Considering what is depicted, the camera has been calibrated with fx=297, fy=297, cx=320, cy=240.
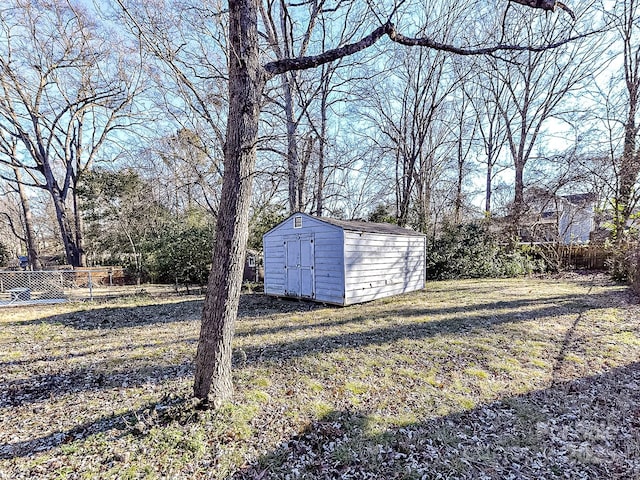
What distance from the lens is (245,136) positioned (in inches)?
99.9

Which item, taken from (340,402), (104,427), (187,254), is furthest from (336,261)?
(187,254)

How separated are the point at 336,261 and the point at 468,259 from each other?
7.72 meters

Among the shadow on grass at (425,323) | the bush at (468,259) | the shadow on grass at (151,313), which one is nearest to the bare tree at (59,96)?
the shadow on grass at (151,313)

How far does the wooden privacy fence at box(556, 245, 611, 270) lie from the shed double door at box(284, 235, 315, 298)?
1149 cm

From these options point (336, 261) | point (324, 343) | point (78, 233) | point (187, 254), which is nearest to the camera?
point (324, 343)

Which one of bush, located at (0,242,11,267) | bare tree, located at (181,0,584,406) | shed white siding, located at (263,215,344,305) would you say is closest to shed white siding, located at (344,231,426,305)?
shed white siding, located at (263,215,344,305)

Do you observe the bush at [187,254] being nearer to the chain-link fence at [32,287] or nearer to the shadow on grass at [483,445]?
the chain-link fence at [32,287]

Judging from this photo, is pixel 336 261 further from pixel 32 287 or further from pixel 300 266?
pixel 32 287

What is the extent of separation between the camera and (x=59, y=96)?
12500 mm

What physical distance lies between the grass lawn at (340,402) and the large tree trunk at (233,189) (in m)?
0.62

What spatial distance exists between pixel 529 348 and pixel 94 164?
18.5 meters

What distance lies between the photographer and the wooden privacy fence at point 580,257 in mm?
12530

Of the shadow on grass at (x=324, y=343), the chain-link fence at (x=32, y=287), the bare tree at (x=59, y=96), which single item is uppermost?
the bare tree at (x=59, y=96)

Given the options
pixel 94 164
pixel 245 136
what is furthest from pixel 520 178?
pixel 94 164
